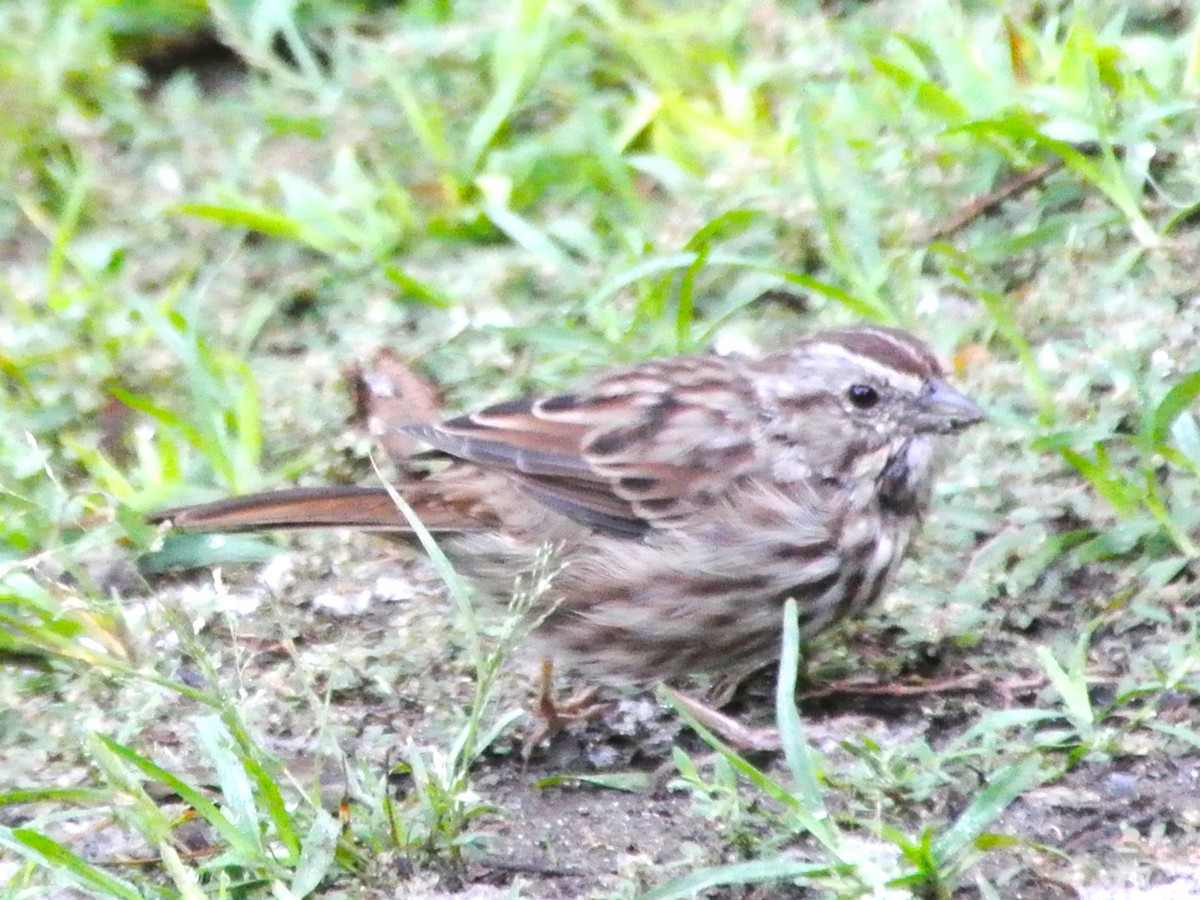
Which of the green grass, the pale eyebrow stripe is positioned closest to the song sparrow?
the pale eyebrow stripe

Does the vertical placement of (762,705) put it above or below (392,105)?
below

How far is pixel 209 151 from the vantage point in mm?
7605

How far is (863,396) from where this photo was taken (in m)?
4.92

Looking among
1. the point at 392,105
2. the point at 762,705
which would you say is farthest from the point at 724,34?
the point at 762,705

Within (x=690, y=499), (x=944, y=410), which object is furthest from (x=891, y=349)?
(x=690, y=499)

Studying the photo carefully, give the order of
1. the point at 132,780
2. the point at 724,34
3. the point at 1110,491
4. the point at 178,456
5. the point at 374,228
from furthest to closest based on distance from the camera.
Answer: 1. the point at 724,34
2. the point at 374,228
3. the point at 178,456
4. the point at 1110,491
5. the point at 132,780

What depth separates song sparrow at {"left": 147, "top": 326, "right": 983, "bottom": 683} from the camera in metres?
4.74

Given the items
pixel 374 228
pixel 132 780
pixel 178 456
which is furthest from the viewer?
pixel 374 228

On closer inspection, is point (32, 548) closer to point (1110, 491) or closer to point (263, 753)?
point (263, 753)

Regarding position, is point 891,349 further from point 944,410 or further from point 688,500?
point 688,500

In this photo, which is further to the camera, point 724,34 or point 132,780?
point 724,34

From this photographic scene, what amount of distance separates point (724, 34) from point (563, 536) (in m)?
2.98

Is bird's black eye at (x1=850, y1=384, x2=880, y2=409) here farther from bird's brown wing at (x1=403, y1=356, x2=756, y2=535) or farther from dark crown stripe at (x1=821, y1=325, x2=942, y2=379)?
bird's brown wing at (x1=403, y1=356, x2=756, y2=535)

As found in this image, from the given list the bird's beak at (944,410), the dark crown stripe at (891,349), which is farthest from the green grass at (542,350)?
the dark crown stripe at (891,349)
